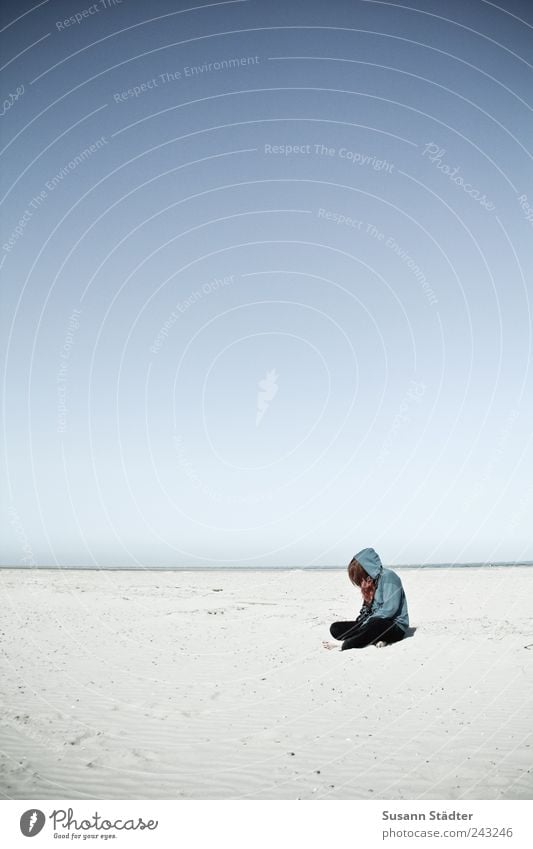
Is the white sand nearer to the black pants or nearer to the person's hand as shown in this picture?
the black pants

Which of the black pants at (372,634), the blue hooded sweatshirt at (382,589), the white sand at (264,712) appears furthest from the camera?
the black pants at (372,634)

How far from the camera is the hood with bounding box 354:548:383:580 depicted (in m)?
10.7

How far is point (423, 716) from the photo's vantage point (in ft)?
23.4

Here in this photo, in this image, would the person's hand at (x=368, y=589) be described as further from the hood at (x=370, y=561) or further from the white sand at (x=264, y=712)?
the white sand at (x=264, y=712)

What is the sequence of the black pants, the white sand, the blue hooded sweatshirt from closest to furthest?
the white sand → the blue hooded sweatshirt → the black pants

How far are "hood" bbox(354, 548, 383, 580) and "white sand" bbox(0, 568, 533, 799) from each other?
1530 mm

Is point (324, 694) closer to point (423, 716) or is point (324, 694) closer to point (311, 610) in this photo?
point (423, 716)

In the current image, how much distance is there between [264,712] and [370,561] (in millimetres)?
4143

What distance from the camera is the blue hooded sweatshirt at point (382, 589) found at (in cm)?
1058

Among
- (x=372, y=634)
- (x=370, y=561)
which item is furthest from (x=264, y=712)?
(x=370, y=561)

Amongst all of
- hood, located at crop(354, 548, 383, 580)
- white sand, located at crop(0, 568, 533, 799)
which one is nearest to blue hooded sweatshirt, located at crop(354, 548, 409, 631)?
hood, located at crop(354, 548, 383, 580)

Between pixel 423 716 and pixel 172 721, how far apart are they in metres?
3.40

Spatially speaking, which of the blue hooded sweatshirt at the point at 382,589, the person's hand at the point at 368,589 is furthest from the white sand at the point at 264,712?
the person's hand at the point at 368,589
